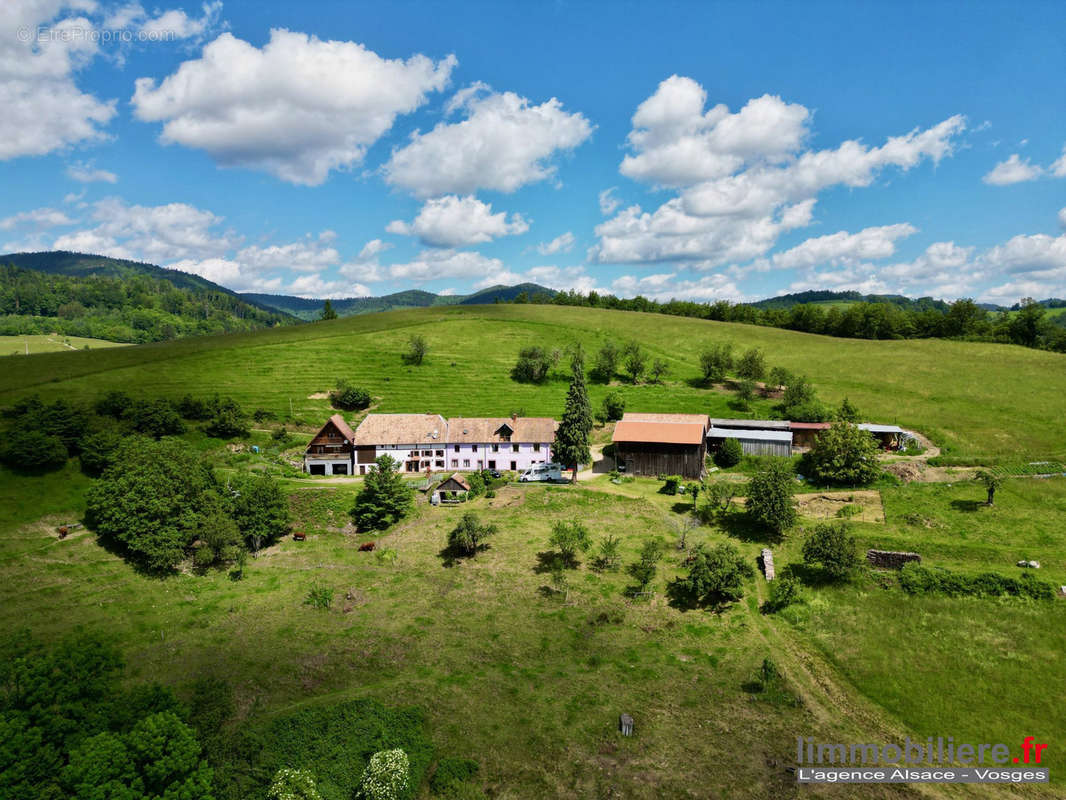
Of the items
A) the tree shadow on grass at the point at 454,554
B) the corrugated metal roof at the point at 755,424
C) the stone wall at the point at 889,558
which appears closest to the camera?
the stone wall at the point at 889,558

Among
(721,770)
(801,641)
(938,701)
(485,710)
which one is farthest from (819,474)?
(485,710)

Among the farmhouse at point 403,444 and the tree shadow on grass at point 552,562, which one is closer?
the tree shadow on grass at point 552,562

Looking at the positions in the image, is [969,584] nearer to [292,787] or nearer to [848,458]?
[848,458]

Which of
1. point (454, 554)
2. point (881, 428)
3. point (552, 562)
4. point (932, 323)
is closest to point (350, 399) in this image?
point (454, 554)

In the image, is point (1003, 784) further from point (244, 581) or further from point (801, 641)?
point (244, 581)

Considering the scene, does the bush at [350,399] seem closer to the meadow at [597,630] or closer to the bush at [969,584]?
the meadow at [597,630]

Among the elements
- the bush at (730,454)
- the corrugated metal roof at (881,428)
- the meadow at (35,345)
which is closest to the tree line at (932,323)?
the corrugated metal roof at (881,428)
